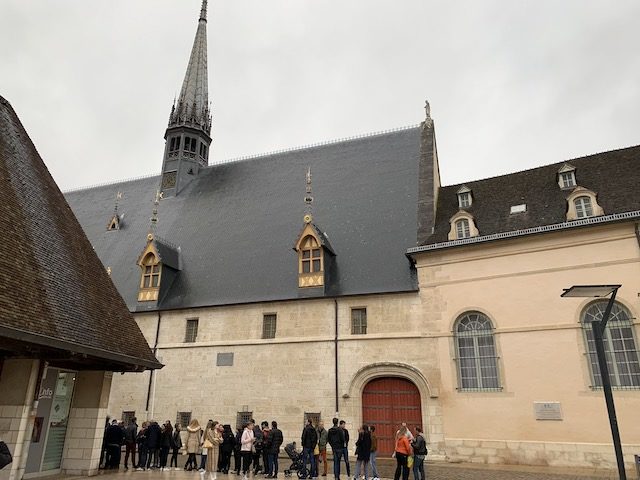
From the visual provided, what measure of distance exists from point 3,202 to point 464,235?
13.7 m

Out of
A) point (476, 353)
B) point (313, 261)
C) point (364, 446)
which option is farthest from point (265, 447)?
point (313, 261)

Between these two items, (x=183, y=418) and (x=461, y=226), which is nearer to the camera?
(x=461, y=226)

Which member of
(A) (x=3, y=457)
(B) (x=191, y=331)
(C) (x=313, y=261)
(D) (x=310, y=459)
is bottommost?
(D) (x=310, y=459)

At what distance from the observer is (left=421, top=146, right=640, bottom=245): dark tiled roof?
1523cm

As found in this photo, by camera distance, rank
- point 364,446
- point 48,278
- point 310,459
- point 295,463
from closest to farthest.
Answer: point 48,278 → point 364,446 → point 310,459 → point 295,463

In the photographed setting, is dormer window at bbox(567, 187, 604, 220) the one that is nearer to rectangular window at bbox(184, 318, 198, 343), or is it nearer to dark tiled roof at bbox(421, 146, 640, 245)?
dark tiled roof at bbox(421, 146, 640, 245)

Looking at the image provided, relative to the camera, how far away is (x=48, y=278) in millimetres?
9938

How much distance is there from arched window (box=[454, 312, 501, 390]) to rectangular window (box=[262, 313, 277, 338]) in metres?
6.66

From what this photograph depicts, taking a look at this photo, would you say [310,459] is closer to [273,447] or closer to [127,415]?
[273,447]

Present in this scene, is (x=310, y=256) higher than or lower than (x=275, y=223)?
lower

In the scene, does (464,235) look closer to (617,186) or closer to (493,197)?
(493,197)

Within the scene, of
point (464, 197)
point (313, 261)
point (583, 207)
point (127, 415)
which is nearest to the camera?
point (583, 207)

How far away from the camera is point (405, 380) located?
15.6m

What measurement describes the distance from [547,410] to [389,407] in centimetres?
479
